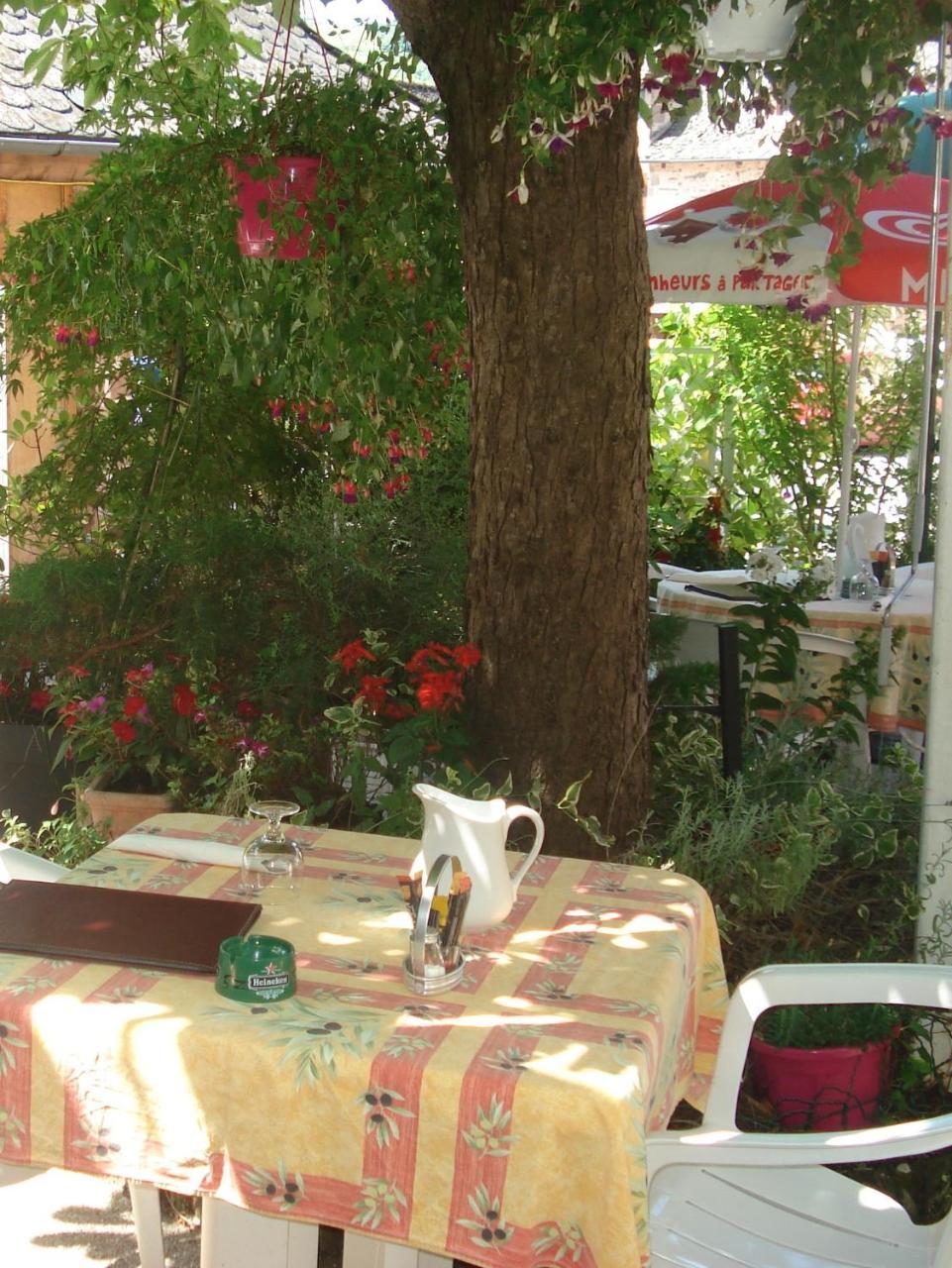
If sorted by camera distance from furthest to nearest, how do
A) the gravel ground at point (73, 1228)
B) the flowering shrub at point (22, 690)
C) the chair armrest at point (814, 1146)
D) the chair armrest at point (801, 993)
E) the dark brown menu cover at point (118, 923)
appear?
the flowering shrub at point (22, 690), the gravel ground at point (73, 1228), the chair armrest at point (801, 993), the dark brown menu cover at point (118, 923), the chair armrest at point (814, 1146)

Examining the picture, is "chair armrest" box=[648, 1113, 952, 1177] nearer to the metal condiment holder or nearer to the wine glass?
the metal condiment holder

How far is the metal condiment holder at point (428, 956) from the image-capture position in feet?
6.40

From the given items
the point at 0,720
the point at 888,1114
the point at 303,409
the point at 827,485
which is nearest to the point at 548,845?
the point at 888,1114

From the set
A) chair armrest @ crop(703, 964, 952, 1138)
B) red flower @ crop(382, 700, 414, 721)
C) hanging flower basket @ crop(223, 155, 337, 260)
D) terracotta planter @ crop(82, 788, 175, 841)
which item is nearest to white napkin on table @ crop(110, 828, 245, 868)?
chair armrest @ crop(703, 964, 952, 1138)

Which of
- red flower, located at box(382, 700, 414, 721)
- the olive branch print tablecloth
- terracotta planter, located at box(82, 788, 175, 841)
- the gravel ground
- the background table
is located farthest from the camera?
the background table

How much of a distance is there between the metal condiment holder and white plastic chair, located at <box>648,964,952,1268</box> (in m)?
0.35

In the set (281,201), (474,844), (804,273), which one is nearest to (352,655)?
(281,201)

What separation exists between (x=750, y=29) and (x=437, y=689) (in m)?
1.77

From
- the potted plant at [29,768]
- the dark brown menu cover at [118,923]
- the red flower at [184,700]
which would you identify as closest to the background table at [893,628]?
the red flower at [184,700]

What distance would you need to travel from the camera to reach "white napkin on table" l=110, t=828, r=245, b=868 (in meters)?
2.47

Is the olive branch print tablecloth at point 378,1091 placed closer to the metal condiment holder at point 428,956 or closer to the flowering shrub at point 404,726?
the metal condiment holder at point 428,956

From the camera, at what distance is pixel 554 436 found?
3.59 metres

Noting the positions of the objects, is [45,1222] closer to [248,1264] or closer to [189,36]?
[248,1264]

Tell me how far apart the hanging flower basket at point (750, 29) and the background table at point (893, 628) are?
6.55 feet
